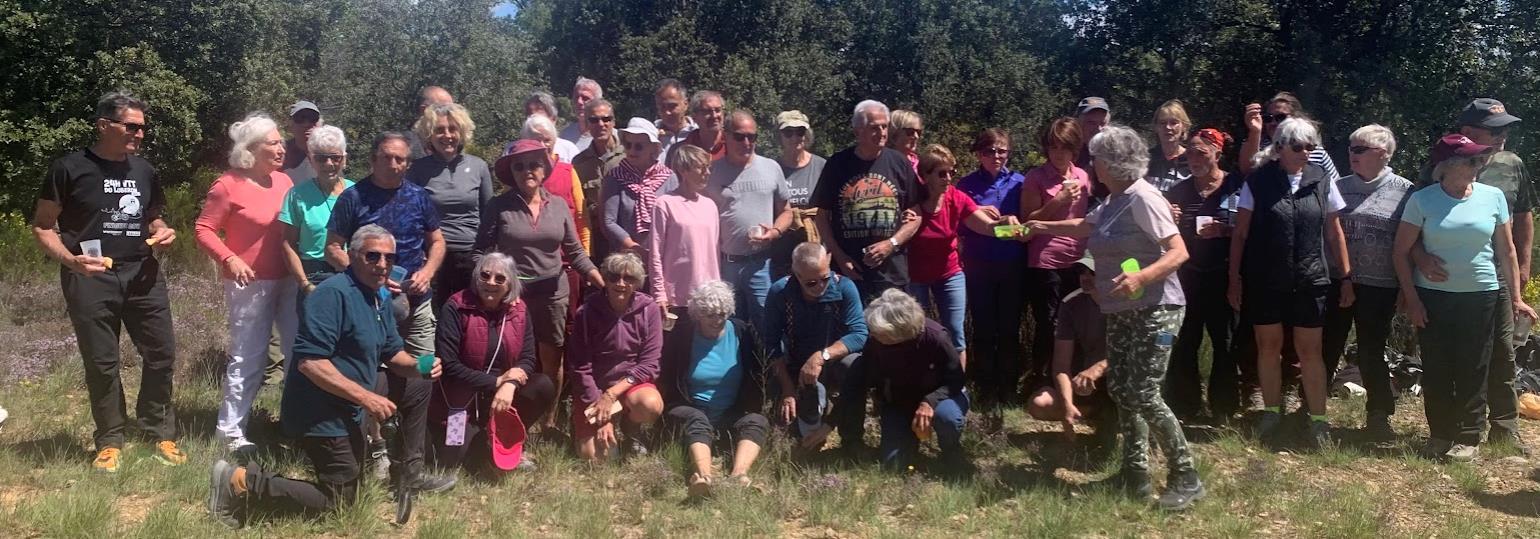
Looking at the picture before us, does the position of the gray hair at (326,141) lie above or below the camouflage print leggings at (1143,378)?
above

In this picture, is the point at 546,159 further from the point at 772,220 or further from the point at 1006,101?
the point at 1006,101

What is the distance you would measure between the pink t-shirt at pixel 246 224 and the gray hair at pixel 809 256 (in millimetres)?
2525

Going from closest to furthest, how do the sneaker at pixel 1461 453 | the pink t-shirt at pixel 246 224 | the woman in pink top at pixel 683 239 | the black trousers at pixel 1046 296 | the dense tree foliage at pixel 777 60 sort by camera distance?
the pink t-shirt at pixel 246 224
the sneaker at pixel 1461 453
the woman in pink top at pixel 683 239
the black trousers at pixel 1046 296
the dense tree foliage at pixel 777 60

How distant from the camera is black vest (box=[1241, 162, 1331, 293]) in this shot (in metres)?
5.34

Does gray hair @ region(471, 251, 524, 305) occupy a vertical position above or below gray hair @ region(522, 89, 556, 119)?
below

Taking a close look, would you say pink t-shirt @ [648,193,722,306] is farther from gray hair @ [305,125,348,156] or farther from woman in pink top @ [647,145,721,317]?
gray hair @ [305,125,348,156]

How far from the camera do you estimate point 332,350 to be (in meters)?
4.17

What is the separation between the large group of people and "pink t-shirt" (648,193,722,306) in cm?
2

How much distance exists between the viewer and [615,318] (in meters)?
5.23

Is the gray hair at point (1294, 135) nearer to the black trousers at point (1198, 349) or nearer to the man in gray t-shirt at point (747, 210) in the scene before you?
the black trousers at point (1198, 349)

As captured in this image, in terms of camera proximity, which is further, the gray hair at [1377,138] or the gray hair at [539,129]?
the gray hair at [539,129]

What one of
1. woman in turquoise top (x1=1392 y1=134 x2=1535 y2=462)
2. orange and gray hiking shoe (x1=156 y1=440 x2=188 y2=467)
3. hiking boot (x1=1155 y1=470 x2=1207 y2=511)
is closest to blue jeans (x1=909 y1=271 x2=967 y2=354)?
hiking boot (x1=1155 y1=470 x2=1207 y2=511)

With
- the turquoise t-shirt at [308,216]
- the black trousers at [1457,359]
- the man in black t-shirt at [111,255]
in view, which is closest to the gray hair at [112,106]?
the man in black t-shirt at [111,255]

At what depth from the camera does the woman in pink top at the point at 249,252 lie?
513cm
